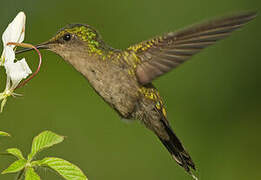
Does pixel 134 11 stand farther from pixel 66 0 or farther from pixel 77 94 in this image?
pixel 77 94

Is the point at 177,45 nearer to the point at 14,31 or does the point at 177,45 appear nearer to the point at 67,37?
the point at 67,37

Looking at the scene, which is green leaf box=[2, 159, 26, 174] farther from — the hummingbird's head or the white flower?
the hummingbird's head

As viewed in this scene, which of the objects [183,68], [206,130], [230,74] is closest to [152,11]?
[183,68]

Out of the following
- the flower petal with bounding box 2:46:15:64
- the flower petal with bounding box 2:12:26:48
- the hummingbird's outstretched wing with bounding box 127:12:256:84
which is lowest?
the hummingbird's outstretched wing with bounding box 127:12:256:84

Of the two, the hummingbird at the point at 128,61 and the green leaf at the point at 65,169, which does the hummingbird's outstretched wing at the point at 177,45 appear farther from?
the green leaf at the point at 65,169

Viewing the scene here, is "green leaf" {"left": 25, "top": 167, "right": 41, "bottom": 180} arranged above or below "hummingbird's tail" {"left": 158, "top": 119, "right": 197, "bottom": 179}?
above

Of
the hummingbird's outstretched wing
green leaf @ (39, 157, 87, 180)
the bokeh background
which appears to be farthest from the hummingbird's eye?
the bokeh background

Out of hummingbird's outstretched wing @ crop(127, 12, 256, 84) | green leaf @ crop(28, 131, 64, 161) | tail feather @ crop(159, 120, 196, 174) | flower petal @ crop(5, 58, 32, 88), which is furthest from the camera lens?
tail feather @ crop(159, 120, 196, 174)
